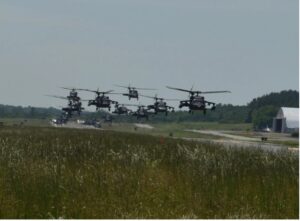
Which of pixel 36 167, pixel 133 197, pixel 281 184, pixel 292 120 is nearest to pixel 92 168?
pixel 36 167

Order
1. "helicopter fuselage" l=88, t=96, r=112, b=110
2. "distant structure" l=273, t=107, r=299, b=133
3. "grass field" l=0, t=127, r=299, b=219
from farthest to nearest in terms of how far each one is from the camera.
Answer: "distant structure" l=273, t=107, r=299, b=133
"helicopter fuselage" l=88, t=96, r=112, b=110
"grass field" l=0, t=127, r=299, b=219

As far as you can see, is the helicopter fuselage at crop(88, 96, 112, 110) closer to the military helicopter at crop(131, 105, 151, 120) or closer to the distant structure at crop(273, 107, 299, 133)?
the military helicopter at crop(131, 105, 151, 120)

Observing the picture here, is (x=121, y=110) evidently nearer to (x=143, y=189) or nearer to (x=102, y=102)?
(x=102, y=102)

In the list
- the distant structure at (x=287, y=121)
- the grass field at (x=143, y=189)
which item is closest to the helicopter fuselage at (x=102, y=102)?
the grass field at (x=143, y=189)

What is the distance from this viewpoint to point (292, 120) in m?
150

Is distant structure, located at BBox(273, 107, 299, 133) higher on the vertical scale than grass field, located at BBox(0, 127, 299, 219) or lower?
higher

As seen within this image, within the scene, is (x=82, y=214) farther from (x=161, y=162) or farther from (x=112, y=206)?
(x=161, y=162)

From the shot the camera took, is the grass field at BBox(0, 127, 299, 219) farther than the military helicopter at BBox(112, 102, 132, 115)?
No

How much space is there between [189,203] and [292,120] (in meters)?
140

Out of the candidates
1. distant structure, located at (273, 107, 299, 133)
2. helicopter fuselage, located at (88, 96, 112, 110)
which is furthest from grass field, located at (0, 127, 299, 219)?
distant structure, located at (273, 107, 299, 133)

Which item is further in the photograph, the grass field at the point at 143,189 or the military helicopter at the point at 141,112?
the military helicopter at the point at 141,112

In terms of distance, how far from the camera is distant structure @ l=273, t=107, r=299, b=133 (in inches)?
5861

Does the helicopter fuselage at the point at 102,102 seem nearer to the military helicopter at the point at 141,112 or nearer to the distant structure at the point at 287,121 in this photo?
the military helicopter at the point at 141,112

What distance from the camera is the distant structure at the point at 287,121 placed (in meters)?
149
